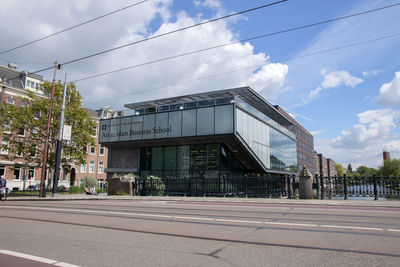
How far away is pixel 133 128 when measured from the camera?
31.2m

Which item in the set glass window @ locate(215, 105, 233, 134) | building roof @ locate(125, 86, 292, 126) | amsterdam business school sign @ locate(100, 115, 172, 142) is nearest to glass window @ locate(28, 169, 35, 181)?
amsterdam business school sign @ locate(100, 115, 172, 142)

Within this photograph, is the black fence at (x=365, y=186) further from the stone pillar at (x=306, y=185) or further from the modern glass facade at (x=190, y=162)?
the modern glass facade at (x=190, y=162)

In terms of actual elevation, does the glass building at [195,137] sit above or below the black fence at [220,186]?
above

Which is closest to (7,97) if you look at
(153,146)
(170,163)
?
(153,146)

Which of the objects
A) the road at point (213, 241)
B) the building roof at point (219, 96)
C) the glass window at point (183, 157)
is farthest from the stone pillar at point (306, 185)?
the building roof at point (219, 96)

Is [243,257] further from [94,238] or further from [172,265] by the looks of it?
[94,238]

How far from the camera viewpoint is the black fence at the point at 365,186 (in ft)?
50.1

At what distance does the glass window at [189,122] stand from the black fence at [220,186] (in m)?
5.35

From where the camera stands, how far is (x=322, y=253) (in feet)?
15.6

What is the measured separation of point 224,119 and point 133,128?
36.1 feet

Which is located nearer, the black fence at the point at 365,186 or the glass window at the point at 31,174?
the black fence at the point at 365,186

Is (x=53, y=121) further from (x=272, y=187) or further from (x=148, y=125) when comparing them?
(x=272, y=187)

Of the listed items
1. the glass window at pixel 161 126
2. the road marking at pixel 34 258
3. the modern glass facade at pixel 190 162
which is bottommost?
the road marking at pixel 34 258

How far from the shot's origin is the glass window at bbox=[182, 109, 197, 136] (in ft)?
88.5
